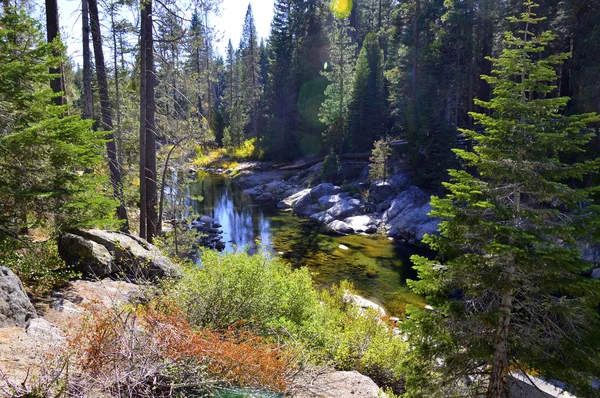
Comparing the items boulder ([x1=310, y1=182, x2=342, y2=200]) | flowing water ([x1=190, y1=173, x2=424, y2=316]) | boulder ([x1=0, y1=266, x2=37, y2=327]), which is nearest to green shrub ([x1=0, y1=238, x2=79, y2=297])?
boulder ([x1=0, y1=266, x2=37, y2=327])

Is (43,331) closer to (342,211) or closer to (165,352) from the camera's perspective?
(165,352)

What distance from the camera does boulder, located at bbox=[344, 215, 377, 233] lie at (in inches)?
922

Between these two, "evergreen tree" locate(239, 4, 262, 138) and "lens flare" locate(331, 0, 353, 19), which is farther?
"evergreen tree" locate(239, 4, 262, 138)

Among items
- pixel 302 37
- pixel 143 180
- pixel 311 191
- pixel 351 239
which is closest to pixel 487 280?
pixel 143 180

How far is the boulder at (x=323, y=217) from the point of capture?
82.4 feet

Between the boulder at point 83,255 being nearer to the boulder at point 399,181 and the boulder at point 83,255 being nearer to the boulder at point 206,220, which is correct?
the boulder at point 206,220

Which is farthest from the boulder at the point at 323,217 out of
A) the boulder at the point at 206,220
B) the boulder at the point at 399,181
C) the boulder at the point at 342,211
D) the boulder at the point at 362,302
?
the boulder at the point at 362,302

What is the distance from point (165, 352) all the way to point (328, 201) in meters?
24.2

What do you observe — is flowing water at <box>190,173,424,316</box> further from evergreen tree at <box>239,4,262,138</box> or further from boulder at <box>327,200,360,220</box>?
evergreen tree at <box>239,4,262,138</box>

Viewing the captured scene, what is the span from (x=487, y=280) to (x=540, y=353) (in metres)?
1.07

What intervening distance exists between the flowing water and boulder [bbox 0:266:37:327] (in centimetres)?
573

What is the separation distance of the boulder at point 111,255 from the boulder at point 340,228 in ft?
50.7

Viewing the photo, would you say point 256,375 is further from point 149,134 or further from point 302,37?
point 302,37

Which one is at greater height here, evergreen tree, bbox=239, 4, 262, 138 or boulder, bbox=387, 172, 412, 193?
evergreen tree, bbox=239, 4, 262, 138
